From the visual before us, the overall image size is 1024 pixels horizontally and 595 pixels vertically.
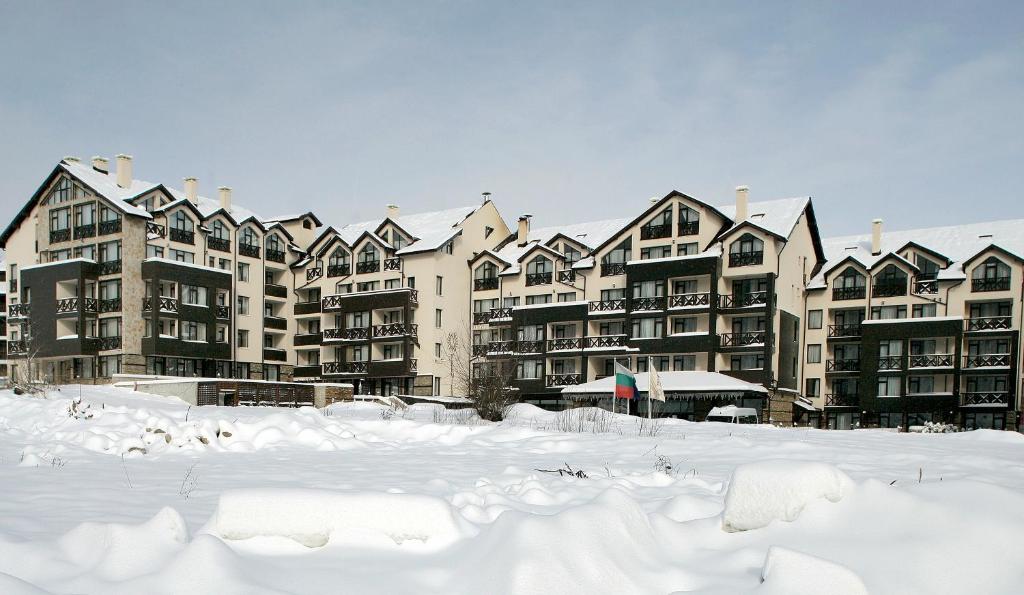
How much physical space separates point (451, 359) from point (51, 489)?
4579cm

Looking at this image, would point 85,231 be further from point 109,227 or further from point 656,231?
point 656,231

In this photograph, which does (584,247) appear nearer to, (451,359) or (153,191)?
(451,359)

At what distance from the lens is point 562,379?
177 feet

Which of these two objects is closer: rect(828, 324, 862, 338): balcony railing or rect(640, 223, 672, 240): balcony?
rect(640, 223, 672, 240): balcony

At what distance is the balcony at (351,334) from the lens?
58500mm

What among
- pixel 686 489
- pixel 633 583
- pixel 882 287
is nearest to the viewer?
pixel 633 583

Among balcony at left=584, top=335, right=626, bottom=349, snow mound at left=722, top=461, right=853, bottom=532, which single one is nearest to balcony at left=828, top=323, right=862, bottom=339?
balcony at left=584, top=335, right=626, bottom=349

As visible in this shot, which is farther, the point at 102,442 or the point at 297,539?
the point at 102,442

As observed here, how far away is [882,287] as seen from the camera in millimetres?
52344

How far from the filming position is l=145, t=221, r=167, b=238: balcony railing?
2100 inches

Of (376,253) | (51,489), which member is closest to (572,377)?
(376,253)

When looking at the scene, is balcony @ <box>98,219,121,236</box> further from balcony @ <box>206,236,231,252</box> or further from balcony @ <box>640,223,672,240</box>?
balcony @ <box>640,223,672,240</box>

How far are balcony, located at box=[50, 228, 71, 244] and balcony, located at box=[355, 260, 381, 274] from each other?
18.7 meters

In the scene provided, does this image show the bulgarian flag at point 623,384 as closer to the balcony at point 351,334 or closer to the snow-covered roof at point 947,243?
the snow-covered roof at point 947,243
